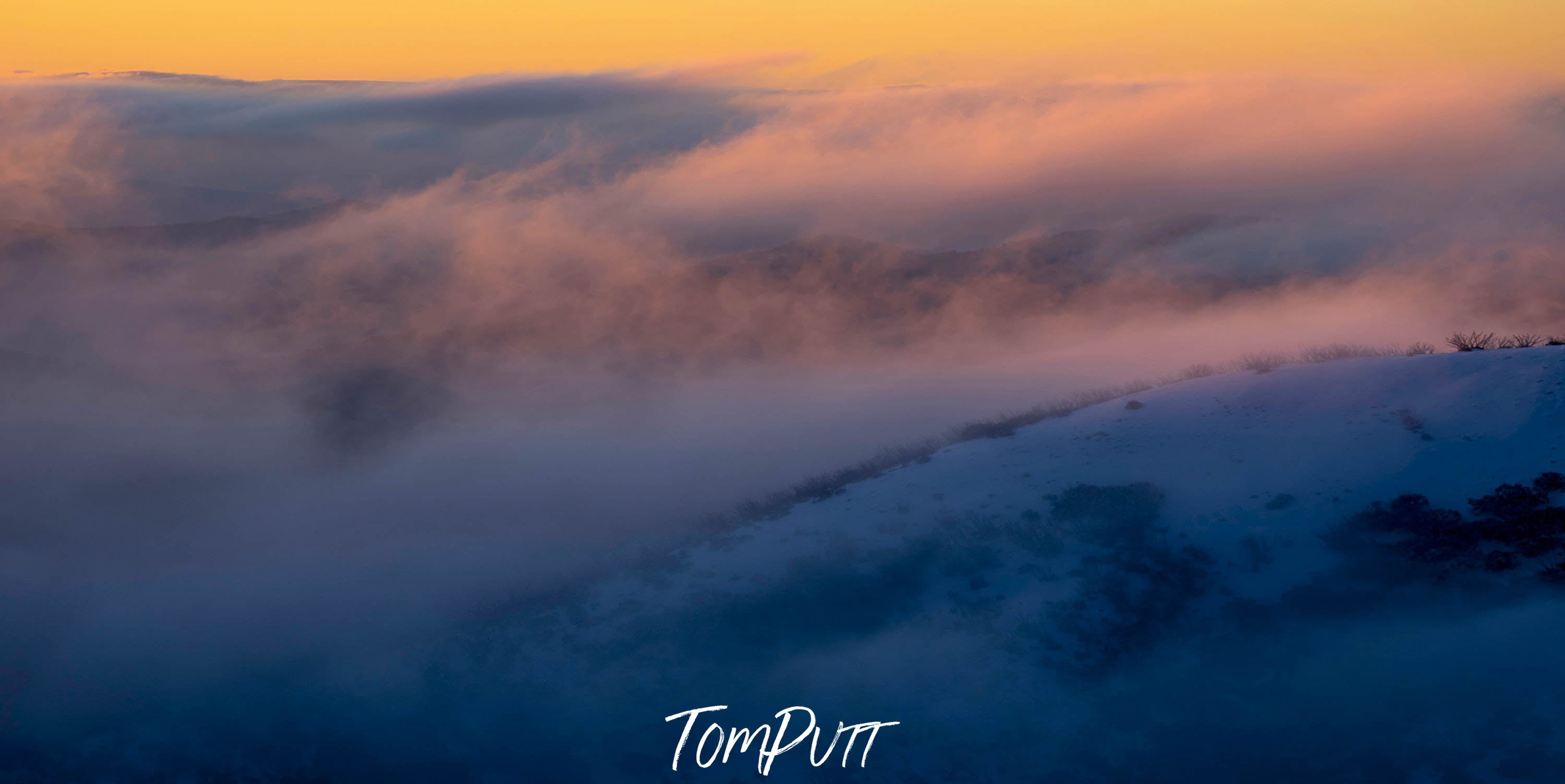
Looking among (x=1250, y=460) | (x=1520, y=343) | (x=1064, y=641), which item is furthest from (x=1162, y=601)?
(x=1520, y=343)

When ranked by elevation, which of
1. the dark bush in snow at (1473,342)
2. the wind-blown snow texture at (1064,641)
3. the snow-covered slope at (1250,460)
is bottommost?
the wind-blown snow texture at (1064,641)

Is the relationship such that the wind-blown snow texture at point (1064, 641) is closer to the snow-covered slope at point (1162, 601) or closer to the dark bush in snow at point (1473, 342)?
the snow-covered slope at point (1162, 601)

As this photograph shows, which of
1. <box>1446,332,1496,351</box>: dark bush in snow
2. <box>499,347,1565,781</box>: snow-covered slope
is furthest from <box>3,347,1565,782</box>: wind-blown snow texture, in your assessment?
<box>1446,332,1496,351</box>: dark bush in snow

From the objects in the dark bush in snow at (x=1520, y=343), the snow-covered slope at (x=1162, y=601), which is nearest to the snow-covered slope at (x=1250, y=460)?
the snow-covered slope at (x=1162, y=601)

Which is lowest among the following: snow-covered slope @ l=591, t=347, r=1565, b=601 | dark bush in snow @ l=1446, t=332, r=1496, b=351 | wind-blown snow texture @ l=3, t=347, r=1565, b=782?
wind-blown snow texture @ l=3, t=347, r=1565, b=782

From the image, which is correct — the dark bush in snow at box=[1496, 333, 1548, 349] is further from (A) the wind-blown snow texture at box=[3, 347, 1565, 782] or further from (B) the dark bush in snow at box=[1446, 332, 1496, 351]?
(A) the wind-blown snow texture at box=[3, 347, 1565, 782]

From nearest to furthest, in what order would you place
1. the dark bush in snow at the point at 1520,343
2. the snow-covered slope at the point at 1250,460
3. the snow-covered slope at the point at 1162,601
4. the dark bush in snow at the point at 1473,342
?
the snow-covered slope at the point at 1162,601 → the snow-covered slope at the point at 1250,460 → the dark bush in snow at the point at 1520,343 → the dark bush in snow at the point at 1473,342

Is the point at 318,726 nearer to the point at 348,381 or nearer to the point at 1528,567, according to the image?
the point at 1528,567

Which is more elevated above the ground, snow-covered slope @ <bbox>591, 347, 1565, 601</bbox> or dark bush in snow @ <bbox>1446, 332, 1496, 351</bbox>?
dark bush in snow @ <bbox>1446, 332, 1496, 351</bbox>

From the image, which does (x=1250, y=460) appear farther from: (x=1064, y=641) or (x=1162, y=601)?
(x=1064, y=641)
